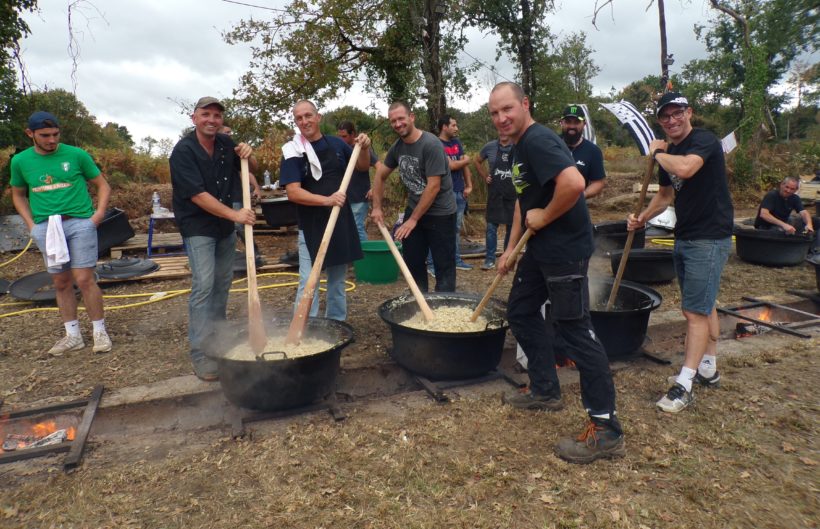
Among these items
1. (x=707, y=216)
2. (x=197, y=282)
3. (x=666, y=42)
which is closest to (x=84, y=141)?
(x=197, y=282)

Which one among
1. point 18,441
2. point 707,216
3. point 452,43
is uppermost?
point 452,43

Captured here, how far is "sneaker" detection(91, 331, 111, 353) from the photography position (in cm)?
468

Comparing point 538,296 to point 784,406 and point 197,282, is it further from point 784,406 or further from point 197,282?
point 197,282

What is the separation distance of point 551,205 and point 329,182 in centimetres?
217

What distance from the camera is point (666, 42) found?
1292 cm

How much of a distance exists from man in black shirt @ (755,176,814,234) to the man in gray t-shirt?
6149 mm

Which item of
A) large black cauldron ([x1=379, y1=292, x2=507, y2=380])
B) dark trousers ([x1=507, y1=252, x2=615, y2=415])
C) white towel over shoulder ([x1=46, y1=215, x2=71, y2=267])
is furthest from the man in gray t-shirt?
white towel over shoulder ([x1=46, y1=215, x2=71, y2=267])

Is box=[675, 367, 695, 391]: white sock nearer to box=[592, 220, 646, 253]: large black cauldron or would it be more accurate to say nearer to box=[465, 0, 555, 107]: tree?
box=[592, 220, 646, 253]: large black cauldron

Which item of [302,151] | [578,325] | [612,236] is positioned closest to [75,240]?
[302,151]

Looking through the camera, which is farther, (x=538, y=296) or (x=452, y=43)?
(x=452, y=43)

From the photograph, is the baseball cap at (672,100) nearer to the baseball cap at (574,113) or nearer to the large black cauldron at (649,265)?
the baseball cap at (574,113)

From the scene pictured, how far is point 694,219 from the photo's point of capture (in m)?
3.56

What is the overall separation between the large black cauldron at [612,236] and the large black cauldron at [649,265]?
818 millimetres

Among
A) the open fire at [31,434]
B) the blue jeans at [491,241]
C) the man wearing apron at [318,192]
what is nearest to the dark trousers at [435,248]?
the man wearing apron at [318,192]
